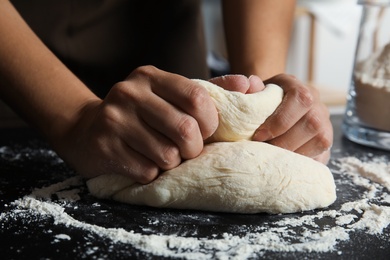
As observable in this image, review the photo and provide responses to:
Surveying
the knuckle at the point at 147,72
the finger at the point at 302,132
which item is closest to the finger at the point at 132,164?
the knuckle at the point at 147,72

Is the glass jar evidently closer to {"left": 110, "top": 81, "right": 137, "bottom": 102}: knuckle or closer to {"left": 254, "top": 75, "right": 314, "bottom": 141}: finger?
{"left": 254, "top": 75, "right": 314, "bottom": 141}: finger

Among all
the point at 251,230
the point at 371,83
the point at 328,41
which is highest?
the point at 371,83

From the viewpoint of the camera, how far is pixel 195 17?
1346mm

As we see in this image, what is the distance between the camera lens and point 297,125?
842 millimetres

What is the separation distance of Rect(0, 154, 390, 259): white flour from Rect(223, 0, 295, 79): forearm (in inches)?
13.7

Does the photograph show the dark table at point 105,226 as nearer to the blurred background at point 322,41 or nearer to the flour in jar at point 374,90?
the flour in jar at point 374,90

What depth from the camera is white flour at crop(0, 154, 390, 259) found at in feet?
2.04

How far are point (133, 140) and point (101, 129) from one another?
52 millimetres

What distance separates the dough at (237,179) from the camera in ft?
2.46

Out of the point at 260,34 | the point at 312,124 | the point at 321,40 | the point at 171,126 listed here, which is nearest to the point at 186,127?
the point at 171,126

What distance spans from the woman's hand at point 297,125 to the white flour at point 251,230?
0.35 feet

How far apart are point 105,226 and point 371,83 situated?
0.66 metres

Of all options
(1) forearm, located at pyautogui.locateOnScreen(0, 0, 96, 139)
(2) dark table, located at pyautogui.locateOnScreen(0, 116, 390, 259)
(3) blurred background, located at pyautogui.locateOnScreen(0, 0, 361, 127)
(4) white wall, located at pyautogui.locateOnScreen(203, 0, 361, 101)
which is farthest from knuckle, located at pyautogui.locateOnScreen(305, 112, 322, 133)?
(4) white wall, located at pyautogui.locateOnScreen(203, 0, 361, 101)

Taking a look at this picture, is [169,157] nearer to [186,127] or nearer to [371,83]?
[186,127]
